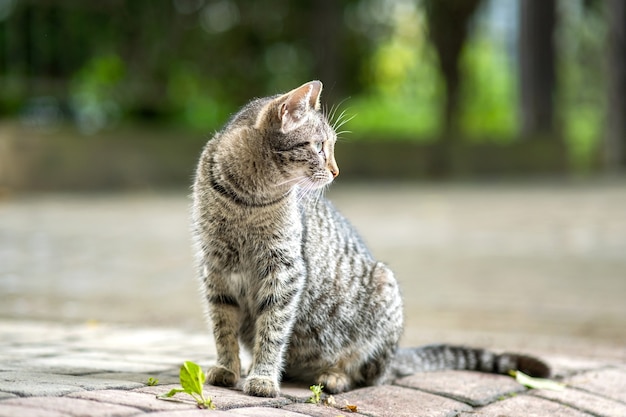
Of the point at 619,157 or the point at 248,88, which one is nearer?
the point at 248,88

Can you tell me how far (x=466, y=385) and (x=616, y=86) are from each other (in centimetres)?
1836

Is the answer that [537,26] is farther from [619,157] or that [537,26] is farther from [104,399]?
[104,399]

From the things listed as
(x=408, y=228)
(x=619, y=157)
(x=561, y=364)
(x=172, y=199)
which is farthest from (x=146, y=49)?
(x=561, y=364)

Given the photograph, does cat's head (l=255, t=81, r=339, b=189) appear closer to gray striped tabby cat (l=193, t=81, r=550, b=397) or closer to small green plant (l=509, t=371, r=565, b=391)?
gray striped tabby cat (l=193, t=81, r=550, b=397)

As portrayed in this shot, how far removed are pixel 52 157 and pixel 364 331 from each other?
1114 cm

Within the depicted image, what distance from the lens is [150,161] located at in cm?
1579

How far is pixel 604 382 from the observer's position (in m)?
4.51

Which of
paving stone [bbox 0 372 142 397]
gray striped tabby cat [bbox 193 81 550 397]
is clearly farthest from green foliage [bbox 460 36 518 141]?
paving stone [bbox 0 372 142 397]

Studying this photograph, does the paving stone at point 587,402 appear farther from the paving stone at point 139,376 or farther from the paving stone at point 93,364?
the paving stone at point 93,364

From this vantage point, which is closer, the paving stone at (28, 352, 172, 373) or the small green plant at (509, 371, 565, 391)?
the paving stone at (28, 352, 172, 373)

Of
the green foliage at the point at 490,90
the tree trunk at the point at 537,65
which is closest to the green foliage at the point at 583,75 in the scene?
the green foliage at the point at 490,90

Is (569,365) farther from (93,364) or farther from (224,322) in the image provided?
(93,364)

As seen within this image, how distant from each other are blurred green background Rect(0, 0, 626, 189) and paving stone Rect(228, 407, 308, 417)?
8.38 metres

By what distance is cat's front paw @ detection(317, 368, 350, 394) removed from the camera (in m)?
4.02
